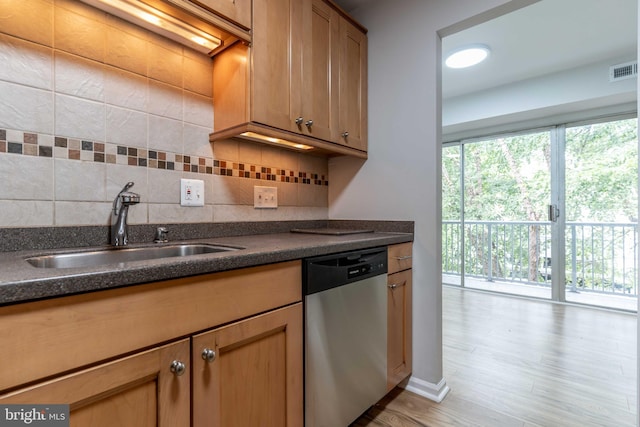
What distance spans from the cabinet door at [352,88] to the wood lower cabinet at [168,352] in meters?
1.07

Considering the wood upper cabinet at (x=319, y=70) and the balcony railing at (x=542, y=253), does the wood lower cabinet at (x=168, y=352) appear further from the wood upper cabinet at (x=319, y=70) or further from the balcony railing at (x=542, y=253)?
the balcony railing at (x=542, y=253)

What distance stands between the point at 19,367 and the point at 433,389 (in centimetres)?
176

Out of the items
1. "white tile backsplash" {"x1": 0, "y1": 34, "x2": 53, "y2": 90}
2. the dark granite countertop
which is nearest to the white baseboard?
the dark granite countertop

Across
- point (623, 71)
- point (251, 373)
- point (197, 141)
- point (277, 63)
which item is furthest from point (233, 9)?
point (623, 71)

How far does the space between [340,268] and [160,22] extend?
126cm

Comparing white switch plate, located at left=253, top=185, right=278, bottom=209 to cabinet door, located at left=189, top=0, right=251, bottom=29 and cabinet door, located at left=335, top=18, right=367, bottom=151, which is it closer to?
cabinet door, located at left=335, top=18, right=367, bottom=151

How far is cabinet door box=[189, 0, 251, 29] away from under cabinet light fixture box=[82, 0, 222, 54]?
0.14 m

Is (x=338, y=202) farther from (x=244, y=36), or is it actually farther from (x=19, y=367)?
(x=19, y=367)

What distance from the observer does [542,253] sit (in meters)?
3.85

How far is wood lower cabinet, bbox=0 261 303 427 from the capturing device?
0.60 metres

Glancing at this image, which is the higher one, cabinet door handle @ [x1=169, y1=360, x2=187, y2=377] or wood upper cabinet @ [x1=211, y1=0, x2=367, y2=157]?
wood upper cabinet @ [x1=211, y1=0, x2=367, y2=157]

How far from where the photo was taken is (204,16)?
116 centimetres

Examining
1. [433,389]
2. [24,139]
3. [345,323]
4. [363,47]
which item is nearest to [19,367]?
[24,139]

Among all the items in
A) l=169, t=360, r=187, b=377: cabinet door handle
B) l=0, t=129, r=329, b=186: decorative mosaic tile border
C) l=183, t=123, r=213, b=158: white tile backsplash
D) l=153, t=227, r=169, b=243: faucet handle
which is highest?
l=183, t=123, r=213, b=158: white tile backsplash
